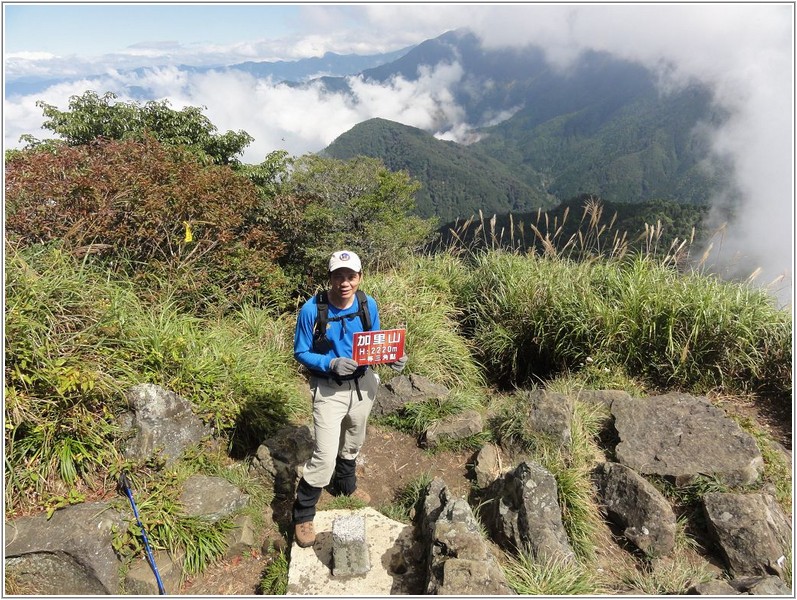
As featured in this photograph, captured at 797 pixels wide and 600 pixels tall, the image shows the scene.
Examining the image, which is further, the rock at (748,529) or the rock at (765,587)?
the rock at (748,529)

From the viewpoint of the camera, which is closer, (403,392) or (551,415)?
(551,415)

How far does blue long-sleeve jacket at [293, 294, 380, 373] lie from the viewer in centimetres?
329

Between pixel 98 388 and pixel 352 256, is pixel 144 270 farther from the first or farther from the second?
pixel 352 256

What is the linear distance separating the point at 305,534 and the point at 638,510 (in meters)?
2.74

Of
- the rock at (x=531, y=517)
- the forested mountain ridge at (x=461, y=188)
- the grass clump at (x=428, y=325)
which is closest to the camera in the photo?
the rock at (x=531, y=517)

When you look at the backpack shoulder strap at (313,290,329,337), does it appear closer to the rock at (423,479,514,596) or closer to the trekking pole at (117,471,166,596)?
the rock at (423,479,514,596)

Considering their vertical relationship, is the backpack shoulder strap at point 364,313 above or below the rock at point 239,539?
above

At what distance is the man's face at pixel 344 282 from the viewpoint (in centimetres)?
319

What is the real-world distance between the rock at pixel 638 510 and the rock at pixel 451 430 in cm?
127

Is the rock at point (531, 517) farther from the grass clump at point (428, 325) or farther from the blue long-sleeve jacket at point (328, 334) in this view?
the grass clump at point (428, 325)

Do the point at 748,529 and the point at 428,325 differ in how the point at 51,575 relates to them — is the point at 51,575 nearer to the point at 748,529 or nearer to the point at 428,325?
the point at 428,325

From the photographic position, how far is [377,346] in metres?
3.34

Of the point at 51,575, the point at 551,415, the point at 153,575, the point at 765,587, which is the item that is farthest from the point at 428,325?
the point at 51,575

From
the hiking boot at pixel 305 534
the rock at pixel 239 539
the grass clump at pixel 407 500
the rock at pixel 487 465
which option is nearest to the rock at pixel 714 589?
the rock at pixel 487 465
